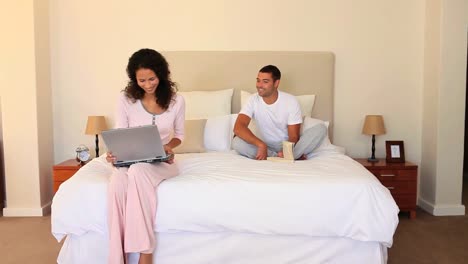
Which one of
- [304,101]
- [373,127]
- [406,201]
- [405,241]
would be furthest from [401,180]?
[304,101]

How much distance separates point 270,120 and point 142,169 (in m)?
1.40

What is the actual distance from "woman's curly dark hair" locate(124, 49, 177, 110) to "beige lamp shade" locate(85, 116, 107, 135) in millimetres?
1365

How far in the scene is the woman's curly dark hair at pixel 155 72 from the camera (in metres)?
2.55

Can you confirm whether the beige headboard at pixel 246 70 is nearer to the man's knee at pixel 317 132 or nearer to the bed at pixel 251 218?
the man's knee at pixel 317 132

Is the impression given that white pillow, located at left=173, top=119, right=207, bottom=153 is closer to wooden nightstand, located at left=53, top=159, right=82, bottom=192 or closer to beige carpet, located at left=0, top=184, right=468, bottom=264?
wooden nightstand, located at left=53, top=159, right=82, bottom=192

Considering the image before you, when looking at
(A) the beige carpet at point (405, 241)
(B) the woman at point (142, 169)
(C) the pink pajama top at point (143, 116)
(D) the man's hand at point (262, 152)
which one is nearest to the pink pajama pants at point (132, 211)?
(B) the woman at point (142, 169)

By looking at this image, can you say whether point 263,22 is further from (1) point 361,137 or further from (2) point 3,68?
(2) point 3,68

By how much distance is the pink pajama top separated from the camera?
2.64m

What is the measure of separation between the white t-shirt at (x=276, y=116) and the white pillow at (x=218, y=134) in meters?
0.30

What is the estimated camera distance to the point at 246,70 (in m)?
A: 4.11

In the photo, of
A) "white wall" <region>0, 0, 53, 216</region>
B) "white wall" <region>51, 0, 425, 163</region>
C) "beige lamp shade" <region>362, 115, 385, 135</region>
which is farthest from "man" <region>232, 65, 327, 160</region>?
"white wall" <region>0, 0, 53, 216</region>

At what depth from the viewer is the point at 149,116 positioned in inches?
105

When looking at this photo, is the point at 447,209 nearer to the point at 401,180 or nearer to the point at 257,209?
the point at 401,180

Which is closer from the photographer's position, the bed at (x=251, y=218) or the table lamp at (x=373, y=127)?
the bed at (x=251, y=218)
